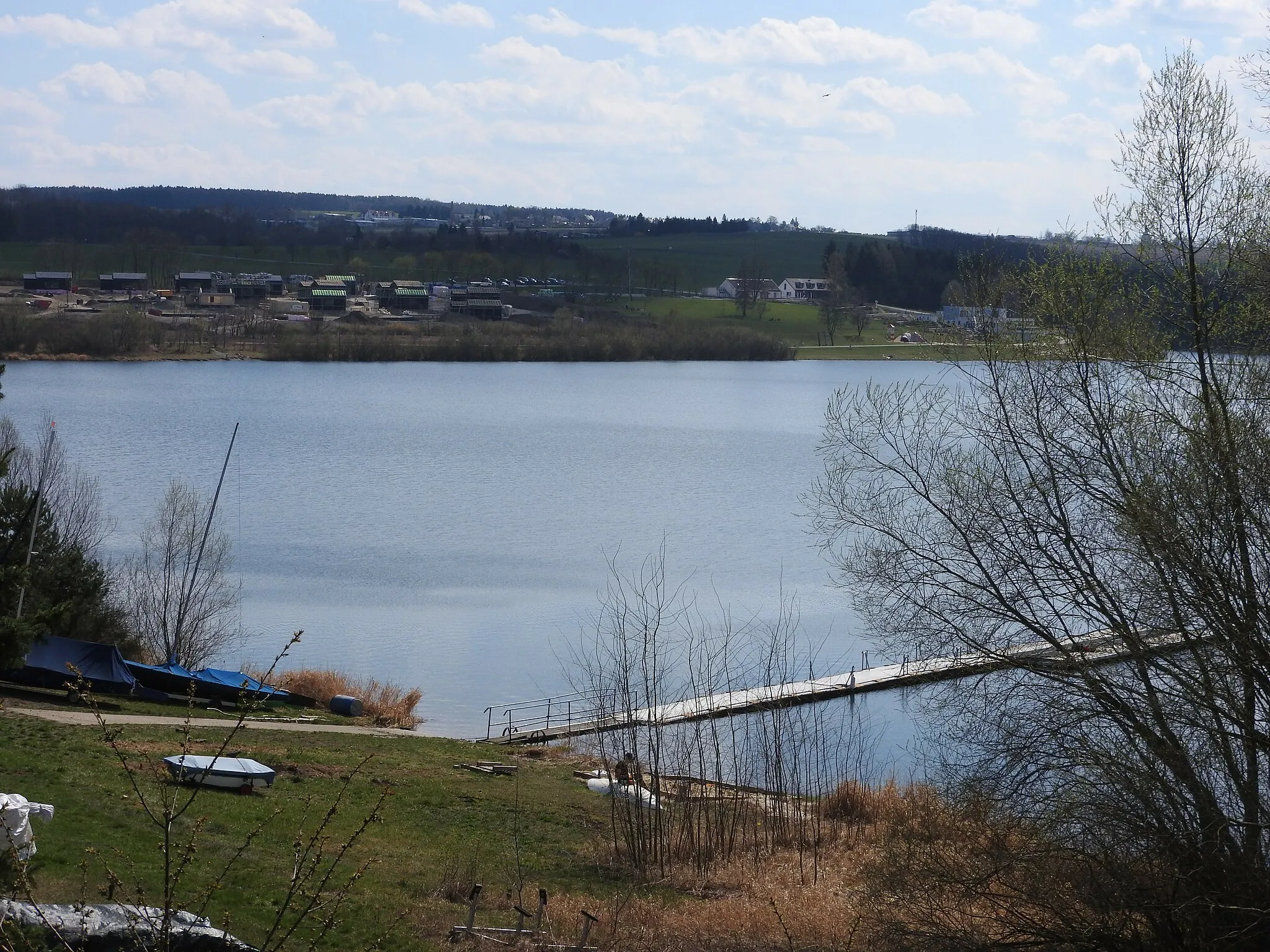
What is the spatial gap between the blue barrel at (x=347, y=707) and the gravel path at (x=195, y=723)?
115cm

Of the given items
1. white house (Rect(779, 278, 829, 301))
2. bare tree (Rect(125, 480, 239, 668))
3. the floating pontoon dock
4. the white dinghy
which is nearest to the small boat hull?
the floating pontoon dock

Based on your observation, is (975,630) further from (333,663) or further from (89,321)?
(89,321)

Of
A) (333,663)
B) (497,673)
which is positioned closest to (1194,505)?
(497,673)

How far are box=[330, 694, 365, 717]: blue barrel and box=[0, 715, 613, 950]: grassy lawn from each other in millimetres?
3702

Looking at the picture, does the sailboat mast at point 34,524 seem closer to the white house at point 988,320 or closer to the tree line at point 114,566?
the tree line at point 114,566

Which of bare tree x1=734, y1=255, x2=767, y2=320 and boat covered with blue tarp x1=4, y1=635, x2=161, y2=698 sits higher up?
bare tree x1=734, y1=255, x2=767, y2=320

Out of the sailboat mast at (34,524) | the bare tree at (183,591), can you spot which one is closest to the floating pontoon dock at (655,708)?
the bare tree at (183,591)

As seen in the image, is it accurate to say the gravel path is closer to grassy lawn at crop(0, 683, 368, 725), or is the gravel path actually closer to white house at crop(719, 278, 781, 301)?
grassy lawn at crop(0, 683, 368, 725)

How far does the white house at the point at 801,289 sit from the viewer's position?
485ft

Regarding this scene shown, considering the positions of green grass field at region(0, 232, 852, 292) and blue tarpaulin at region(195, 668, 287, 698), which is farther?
green grass field at region(0, 232, 852, 292)

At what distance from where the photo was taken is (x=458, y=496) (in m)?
56.9

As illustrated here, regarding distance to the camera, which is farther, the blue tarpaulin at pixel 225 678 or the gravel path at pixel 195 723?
the blue tarpaulin at pixel 225 678

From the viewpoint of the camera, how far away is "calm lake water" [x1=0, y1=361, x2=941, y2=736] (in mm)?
36000

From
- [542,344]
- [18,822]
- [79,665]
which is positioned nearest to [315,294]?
[542,344]
